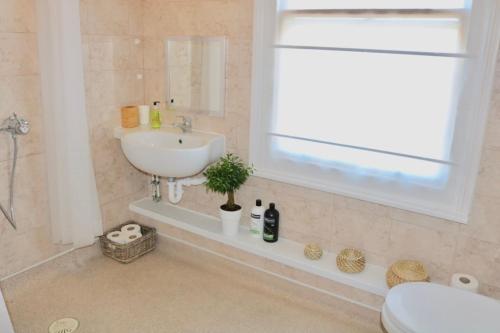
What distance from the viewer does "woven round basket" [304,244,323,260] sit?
2.40 m

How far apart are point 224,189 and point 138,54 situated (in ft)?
3.61

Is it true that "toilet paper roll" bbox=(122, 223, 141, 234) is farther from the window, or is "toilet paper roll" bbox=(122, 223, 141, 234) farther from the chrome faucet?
the window

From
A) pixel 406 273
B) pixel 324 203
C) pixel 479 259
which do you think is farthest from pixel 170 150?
pixel 479 259

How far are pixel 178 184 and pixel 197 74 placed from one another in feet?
2.31

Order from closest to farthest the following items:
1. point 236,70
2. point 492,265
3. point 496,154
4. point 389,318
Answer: point 389,318 → point 496,154 → point 492,265 → point 236,70

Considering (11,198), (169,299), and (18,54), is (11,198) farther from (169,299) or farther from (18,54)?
(169,299)

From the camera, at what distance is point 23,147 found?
7.80ft

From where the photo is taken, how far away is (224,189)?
8.30ft

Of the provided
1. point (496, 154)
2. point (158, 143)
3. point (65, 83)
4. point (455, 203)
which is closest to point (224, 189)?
point (158, 143)

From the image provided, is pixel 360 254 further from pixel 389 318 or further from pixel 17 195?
pixel 17 195

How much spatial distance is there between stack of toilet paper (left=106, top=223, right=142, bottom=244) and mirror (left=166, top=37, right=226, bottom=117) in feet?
2.88

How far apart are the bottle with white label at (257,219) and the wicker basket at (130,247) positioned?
2.56ft

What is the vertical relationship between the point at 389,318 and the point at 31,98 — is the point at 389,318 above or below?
below

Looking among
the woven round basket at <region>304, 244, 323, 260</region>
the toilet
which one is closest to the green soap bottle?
the woven round basket at <region>304, 244, 323, 260</region>
